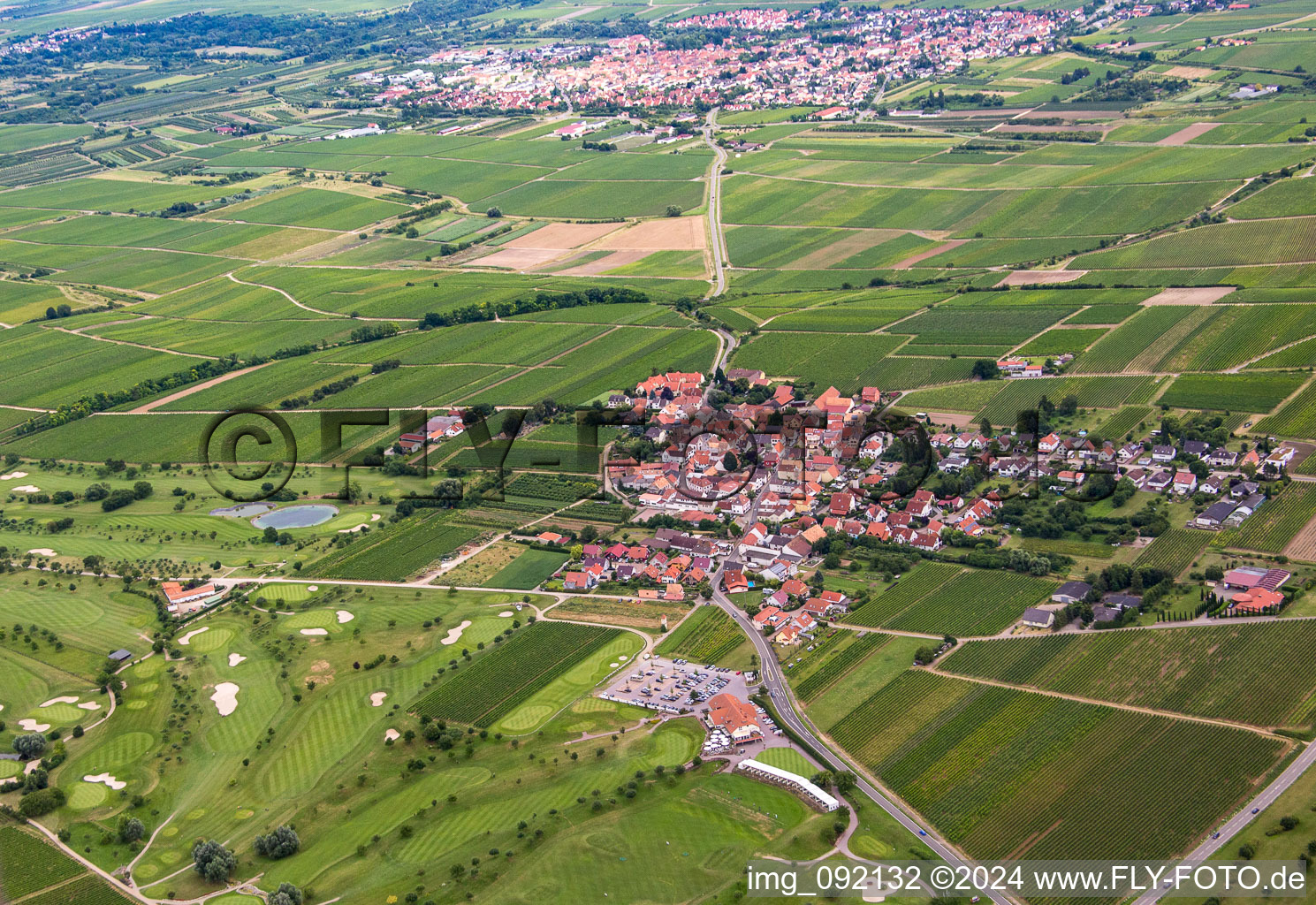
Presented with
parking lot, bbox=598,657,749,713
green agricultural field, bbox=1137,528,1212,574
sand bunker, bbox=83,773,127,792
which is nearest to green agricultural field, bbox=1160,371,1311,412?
green agricultural field, bbox=1137,528,1212,574

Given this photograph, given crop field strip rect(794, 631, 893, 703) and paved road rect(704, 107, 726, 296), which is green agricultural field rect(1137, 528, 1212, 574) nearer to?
crop field strip rect(794, 631, 893, 703)

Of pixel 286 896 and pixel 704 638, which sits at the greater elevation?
pixel 286 896

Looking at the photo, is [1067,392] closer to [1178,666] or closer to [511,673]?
[1178,666]

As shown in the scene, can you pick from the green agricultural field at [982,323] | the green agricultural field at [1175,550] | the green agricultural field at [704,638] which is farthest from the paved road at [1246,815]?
the green agricultural field at [982,323]

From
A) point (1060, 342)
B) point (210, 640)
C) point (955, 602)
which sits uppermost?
point (1060, 342)

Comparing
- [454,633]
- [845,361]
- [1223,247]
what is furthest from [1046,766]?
[1223,247]

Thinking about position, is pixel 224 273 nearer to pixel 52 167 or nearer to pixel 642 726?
pixel 52 167

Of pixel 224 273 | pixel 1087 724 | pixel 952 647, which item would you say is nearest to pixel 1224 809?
pixel 1087 724
